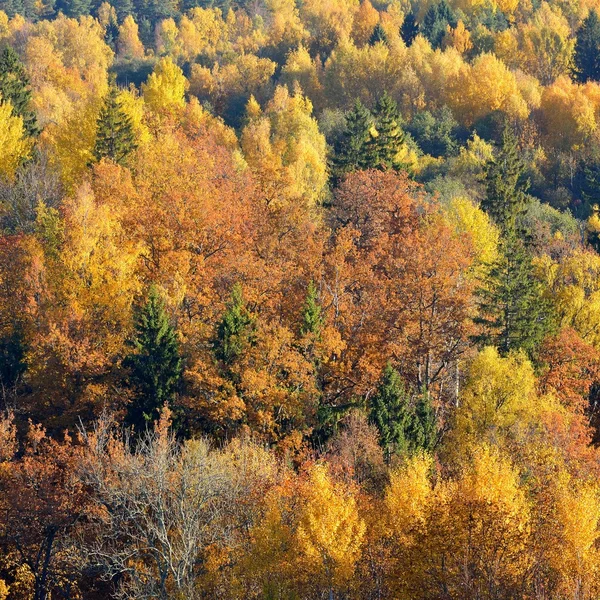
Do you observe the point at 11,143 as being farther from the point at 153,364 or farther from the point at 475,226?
the point at 475,226

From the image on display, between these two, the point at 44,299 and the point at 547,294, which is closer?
the point at 44,299

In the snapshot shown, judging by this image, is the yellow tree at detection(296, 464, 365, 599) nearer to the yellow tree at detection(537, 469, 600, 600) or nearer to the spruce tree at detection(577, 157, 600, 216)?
the yellow tree at detection(537, 469, 600, 600)

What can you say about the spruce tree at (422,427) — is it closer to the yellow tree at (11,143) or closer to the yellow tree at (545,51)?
the yellow tree at (11,143)

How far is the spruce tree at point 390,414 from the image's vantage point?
136 ft

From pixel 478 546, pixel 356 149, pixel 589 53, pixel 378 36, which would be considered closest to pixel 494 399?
pixel 478 546

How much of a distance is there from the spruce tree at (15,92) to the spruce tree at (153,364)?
30633 millimetres

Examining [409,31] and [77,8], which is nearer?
[409,31]

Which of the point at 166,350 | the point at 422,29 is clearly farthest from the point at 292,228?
the point at 422,29

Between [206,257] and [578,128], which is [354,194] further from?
[578,128]

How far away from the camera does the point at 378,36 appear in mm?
109188

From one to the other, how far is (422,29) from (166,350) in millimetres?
79242

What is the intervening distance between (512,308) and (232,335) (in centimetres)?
1712

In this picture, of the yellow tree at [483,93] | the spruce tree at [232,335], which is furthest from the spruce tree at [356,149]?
the yellow tree at [483,93]

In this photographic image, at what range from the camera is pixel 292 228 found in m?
56.2
